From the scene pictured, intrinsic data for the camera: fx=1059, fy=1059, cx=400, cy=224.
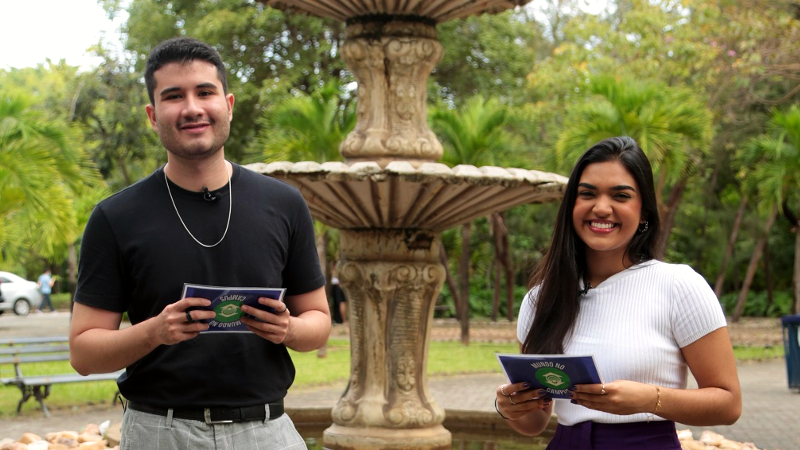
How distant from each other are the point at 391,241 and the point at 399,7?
180 centimetres

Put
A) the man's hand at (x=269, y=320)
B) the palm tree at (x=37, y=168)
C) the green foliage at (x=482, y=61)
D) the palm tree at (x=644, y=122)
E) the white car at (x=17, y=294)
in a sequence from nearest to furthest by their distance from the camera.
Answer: the man's hand at (x=269, y=320)
the palm tree at (x=37, y=168)
the palm tree at (x=644, y=122)
the green foliage at (x=482, y=61)
the white car at (x=17, y=294)

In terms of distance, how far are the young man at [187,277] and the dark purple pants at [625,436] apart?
834 millimetres

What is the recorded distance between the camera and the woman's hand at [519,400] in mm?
3109

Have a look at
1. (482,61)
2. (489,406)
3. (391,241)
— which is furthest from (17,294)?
(391,241)

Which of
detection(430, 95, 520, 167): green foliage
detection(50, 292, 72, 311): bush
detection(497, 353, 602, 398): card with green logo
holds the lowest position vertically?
detection(50, 292, 72, 311): bush

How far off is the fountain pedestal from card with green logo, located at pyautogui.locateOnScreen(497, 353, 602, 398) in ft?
16.4

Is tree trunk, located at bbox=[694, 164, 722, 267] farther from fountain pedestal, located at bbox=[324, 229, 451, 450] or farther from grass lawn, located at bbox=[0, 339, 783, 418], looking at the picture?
fountain pedestal, located at bbox=[324, 229, 451, 450]

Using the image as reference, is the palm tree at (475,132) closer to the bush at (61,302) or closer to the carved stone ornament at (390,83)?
the carved stone ornament at (390,83)

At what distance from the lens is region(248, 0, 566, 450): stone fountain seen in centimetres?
803

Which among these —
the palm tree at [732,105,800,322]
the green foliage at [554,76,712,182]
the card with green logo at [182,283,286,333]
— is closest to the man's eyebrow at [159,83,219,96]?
the card with green logo at [182,283,286,333]

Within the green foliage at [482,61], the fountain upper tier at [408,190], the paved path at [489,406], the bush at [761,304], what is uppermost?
the green foliage at [482,61]

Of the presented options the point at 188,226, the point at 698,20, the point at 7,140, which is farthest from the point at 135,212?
the point at 698,20

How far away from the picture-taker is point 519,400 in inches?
123

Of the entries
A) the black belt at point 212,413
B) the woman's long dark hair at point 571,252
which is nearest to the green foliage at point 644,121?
the woman's long dark hair at point 571,252
